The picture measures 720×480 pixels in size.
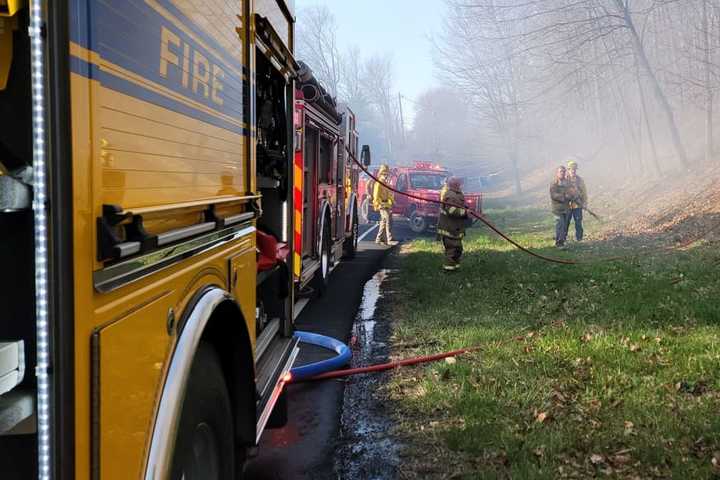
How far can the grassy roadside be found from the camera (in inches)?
148

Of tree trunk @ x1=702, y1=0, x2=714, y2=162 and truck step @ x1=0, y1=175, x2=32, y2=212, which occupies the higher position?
tree trunk @ x1=702, y1=0, x2=714, y2=162

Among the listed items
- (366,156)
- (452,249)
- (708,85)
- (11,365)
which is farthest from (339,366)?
(708,85)

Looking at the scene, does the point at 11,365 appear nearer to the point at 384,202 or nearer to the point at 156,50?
the point at 156,50

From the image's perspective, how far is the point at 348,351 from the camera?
582 cm

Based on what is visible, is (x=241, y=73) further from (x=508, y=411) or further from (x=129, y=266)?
(x=508, y=411)

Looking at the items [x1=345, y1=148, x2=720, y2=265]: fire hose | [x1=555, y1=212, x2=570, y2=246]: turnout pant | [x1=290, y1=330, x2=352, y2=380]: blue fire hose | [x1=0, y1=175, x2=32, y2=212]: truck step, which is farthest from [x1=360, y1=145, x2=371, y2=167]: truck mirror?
[x1=0, y1=175, x2=32, y2=212]: truck step

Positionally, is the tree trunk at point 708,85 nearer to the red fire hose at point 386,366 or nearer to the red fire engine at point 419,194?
the red fire engine at point 419,194

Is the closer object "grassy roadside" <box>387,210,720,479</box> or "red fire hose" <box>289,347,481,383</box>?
"grassy roadside" <box>387,210,720,479</box>

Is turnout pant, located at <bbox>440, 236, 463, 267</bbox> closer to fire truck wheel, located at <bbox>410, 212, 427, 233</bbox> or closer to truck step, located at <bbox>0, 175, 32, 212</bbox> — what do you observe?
fire truck wheel, located at <bbox>410, 212, 427, 233</bbox>

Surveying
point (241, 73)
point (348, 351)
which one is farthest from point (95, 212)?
point (348, 351)

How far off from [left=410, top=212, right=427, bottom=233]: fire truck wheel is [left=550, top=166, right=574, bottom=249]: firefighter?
5.69m

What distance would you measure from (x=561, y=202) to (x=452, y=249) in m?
4.41

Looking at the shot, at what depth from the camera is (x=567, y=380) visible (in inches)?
192

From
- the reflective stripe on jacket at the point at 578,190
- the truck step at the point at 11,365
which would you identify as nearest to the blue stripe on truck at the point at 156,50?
the truck step at the point at 11,365
